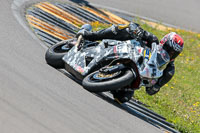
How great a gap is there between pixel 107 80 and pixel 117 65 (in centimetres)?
30

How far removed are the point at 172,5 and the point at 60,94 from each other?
501 inches

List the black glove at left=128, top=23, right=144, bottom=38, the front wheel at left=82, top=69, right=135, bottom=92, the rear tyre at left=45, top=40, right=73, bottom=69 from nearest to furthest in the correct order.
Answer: the front wheel at left=82, top=69, right=135, bottom=92 < the black glove at left=128, top=23, right=144, bottom=38 < the rear tyre at left=45, top=40, right=73, bottom=69

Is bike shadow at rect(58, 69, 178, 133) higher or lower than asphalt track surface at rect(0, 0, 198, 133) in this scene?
lower

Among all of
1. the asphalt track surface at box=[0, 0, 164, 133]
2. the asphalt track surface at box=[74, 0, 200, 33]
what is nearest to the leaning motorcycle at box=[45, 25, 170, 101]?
the asphalt track surface at box=[0, 0, 164, 133]

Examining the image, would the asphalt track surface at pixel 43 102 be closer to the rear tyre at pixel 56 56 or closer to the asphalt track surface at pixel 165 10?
the rear tyre at pixel 56 56

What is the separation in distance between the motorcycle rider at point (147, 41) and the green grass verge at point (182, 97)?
108 centimetres

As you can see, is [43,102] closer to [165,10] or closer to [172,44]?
[172,44]

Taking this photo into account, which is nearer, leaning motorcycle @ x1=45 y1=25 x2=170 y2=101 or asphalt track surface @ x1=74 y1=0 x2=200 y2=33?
leaning motorcycle @ x1=45 y1=25 x2=170 y2=101

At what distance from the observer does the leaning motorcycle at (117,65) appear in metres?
6.85

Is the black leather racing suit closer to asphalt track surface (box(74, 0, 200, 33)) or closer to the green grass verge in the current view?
the green grass verge

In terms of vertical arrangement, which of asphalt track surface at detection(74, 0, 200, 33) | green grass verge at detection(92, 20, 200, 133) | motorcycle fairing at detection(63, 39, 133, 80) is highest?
motorcycle fairing at detection(63, 39, 133, 80)

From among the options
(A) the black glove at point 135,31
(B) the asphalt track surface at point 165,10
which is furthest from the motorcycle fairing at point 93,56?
(B) the asphalt track surface at point 165,10

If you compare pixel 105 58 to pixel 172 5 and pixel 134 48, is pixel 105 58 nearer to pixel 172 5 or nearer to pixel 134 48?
pixel 134 48

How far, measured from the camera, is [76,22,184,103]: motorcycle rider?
7145 millimetres
